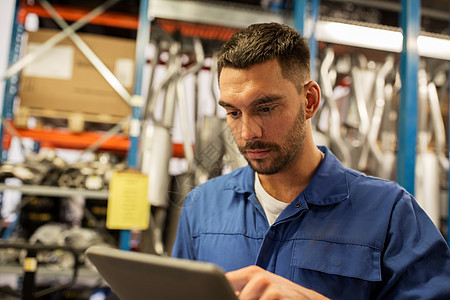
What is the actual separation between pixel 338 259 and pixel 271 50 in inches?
23.9

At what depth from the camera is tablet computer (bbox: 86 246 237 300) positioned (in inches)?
18.4

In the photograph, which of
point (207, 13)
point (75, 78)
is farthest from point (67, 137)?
point (207, 13)

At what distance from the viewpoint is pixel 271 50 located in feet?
3.24

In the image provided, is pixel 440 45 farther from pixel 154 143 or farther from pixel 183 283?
pixel 183 283

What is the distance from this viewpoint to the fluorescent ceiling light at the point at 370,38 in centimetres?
199

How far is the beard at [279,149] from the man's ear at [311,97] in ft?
0.13

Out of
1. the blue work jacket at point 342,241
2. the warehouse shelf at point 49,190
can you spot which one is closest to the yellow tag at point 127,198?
the warehouse shelf at point 49,190

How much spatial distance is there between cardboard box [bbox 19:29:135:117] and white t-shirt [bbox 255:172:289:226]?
2025mm

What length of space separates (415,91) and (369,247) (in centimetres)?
151

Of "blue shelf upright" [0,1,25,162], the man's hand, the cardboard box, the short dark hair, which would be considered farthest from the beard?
"blue shelf upright" [0,1,25,162]

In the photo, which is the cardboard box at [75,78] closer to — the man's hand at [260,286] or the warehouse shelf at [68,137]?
the warehouse shelf at [68,137]

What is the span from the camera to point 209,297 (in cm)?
49

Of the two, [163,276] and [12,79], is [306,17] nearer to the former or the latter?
[163,276]

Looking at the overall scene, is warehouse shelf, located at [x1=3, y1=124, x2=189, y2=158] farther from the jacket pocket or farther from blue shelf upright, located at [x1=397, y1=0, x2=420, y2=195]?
the jacket pocket
